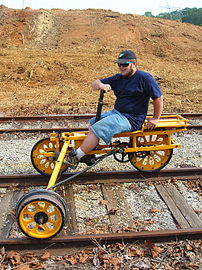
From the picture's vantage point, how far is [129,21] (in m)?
26.9

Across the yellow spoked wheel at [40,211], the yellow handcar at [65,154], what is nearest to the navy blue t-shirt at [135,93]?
the yellow handcar at [65,154]

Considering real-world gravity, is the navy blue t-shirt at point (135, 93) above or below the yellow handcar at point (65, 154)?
above

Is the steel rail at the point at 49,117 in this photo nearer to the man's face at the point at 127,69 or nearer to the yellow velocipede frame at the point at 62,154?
the yellow velocipede frame at the point at 62,154

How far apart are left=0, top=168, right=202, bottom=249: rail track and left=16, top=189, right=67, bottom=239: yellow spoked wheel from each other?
10 cm

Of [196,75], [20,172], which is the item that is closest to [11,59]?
[196,75]

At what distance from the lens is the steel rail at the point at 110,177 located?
221 inches

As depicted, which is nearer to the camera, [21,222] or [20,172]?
[21,222]

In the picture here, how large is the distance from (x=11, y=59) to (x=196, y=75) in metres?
9.99

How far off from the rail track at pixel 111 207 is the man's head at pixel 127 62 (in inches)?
72.8

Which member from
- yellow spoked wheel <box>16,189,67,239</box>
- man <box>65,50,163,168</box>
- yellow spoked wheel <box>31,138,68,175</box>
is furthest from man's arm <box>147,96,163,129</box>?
yellow spoked wheel <box>16,189,67,239</box>

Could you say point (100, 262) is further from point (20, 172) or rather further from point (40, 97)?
point (40, 97)

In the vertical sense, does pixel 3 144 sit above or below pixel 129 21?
below

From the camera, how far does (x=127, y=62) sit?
4.77 metres

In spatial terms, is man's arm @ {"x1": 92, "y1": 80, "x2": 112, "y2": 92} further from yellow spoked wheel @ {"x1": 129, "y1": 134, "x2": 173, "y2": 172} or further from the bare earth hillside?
Answer: the bare earth hillside
